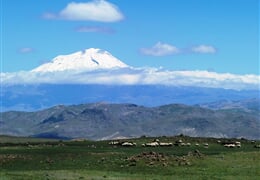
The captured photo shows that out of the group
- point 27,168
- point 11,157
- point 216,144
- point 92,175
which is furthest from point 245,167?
point 216,144

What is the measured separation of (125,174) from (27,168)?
43.7ft

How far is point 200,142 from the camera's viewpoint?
9925cm

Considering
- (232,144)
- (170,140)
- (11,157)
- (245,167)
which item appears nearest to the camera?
(245,167)

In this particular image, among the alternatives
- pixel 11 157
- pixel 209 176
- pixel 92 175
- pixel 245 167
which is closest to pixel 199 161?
pixel 245 167

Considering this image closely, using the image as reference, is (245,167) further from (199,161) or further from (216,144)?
(216,144)

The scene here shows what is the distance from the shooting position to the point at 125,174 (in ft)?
184

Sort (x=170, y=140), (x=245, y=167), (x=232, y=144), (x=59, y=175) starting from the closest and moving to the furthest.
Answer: (x=59, y=175)
(x=245, y=167)
(x=232, y=144)
(x=170, y=140)

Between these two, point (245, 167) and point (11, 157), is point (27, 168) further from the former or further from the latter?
point (245, 167)

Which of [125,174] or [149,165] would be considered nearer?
[125,174]

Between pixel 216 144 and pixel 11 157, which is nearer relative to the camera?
pixel 11 157

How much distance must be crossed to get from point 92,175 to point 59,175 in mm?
3210

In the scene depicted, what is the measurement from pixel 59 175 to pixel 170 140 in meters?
49.7

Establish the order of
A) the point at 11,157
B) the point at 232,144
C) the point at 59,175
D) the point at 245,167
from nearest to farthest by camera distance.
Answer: the point at 59,175
the point at 245,167
the point at 11,157
the point at 232,144

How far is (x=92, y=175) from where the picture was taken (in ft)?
180
